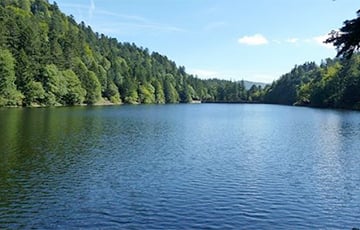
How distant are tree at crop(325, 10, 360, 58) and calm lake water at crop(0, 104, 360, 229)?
1054cm

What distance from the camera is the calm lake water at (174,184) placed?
70.7ft

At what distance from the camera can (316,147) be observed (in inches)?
1972

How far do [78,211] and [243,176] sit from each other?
13.9 metres

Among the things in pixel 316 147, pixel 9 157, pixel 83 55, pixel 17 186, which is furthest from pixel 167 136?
pixel 83 55

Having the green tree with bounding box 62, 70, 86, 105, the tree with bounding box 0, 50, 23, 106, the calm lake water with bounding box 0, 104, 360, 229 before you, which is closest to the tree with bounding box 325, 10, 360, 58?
the calm lake water with bounding box 0, 104, 360, 229

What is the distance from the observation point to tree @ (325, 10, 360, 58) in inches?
473

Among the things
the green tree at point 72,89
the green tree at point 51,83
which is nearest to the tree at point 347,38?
the green tree at point 51,83

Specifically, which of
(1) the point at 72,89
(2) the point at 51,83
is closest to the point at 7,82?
(2) the point at 51,83

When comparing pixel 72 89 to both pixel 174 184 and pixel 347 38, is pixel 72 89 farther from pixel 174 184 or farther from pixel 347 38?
pixel 347 38

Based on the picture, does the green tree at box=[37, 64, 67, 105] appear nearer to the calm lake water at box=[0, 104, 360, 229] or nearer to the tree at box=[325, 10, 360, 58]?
the calm lake water at box=[0, 104, 360, 229]

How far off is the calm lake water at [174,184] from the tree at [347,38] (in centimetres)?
1054

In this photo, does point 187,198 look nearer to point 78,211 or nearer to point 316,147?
point 78,211

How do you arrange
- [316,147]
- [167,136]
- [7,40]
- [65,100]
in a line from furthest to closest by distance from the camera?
[65,100] < [7,40] < [167,136] < [316,147]

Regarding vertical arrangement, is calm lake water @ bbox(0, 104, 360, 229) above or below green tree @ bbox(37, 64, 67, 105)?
below
